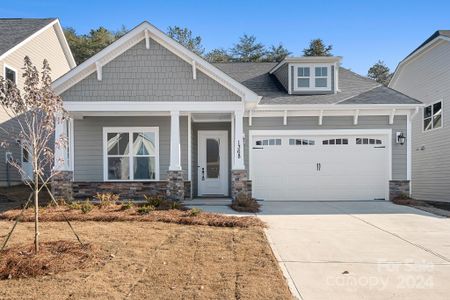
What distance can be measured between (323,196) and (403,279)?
8.44 meters

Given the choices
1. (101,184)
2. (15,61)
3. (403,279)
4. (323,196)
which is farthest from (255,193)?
Answer: (15,61)

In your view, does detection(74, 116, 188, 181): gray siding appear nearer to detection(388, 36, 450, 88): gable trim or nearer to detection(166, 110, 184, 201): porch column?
detection(166, 110, 184, 201): porch column

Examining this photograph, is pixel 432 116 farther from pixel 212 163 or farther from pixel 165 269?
pixel 165 269

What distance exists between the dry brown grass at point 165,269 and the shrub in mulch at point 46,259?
18 cm

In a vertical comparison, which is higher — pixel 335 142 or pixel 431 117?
pixel 431 117

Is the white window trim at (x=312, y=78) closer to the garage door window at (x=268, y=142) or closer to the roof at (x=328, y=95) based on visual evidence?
the roof at (x=328, y=95)

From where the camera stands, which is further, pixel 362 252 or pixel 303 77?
pixel 303 77

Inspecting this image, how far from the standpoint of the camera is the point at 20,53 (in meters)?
16.6

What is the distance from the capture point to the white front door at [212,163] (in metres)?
14.2

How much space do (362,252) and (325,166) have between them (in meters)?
7.23

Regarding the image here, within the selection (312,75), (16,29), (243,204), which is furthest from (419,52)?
(16,29)

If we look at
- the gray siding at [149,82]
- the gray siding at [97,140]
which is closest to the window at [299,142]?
the gray siding at [149,82]

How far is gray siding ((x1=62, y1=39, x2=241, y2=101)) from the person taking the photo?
1153cm

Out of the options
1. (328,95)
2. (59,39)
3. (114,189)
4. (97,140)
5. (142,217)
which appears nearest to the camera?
(142,217)
